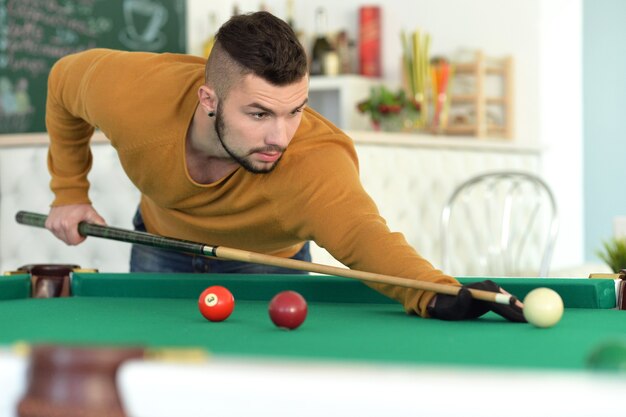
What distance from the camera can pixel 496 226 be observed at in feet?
17.5

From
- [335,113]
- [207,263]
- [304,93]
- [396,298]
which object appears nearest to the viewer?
[396,298]

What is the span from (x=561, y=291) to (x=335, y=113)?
5139mm

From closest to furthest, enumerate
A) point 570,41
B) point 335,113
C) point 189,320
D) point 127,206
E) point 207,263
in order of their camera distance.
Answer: point 189,320 → point 207,263 → point 127,206 → point 570,41 → point 335,113

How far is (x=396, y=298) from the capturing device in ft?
6.47

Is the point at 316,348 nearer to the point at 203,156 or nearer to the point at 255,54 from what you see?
the point at 255,54

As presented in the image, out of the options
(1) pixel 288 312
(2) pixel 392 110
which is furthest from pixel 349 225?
(2) pixel 392 110

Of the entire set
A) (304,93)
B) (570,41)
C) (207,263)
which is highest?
(570,41)

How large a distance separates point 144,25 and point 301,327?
17.2 ft

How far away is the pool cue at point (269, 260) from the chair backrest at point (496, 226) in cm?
234

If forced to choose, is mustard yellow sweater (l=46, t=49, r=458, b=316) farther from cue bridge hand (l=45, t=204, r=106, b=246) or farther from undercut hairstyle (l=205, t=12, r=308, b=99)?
undercut hairstyle (l=205, t=12, r=308, b=99)

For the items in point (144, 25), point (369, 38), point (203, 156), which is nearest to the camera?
point (203, 156)

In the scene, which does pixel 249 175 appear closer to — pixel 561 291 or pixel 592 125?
pixel 561 291

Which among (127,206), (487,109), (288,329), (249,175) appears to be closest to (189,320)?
(288,329)

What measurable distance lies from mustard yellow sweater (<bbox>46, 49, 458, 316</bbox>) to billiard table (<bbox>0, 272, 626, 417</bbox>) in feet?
0.46
